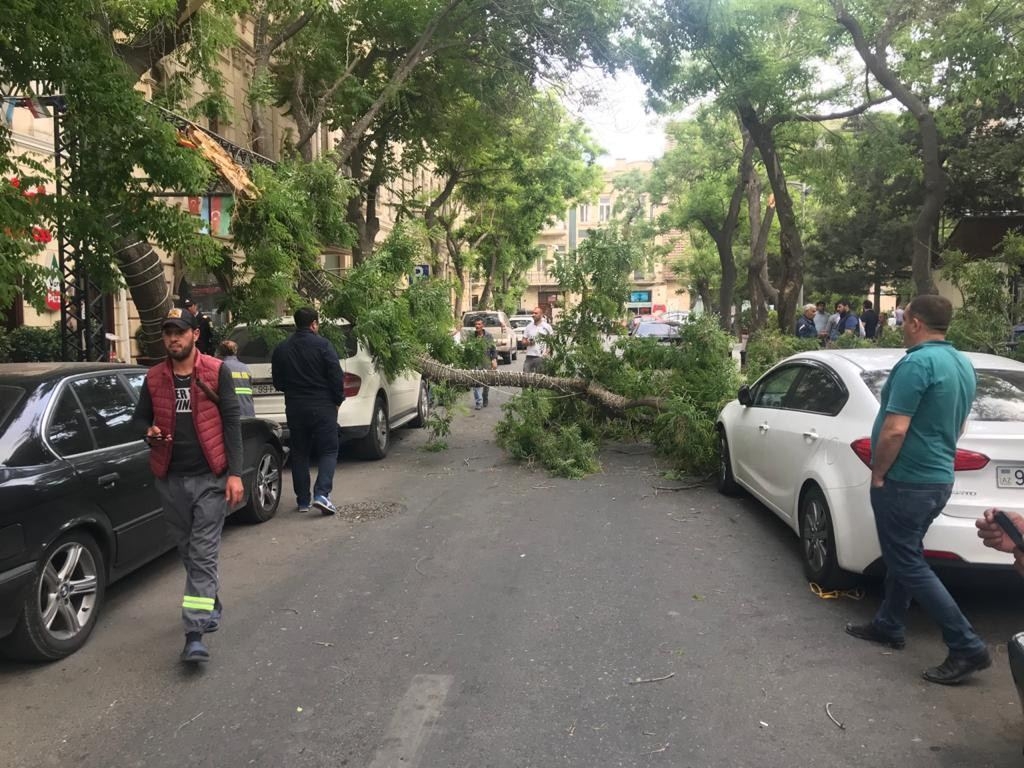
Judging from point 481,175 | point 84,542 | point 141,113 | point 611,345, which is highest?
point 481,175

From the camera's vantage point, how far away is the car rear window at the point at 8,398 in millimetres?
4219

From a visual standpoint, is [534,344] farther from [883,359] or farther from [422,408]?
[883,359]

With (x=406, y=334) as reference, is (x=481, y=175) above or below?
above

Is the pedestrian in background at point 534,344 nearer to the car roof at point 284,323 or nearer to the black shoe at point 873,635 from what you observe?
the car roof at point 284,323

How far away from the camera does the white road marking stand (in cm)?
320

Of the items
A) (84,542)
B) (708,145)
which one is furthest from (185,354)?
(708,145)

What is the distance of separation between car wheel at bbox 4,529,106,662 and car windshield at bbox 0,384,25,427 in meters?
0.72

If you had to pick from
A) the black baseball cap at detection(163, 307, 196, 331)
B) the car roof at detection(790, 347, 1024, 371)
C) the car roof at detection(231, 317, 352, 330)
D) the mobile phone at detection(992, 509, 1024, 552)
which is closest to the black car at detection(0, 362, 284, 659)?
the black baseball cap at detection(163, 307, 196, 331)

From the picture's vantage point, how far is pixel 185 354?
13.6 ft

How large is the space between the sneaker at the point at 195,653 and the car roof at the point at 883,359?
14.5 ft

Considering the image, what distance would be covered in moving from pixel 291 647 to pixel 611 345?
23.4ft

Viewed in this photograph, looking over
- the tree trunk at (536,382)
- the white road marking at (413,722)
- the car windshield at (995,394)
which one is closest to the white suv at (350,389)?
the tree trunk at (536,382)

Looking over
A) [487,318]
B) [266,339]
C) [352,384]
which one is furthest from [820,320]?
[266,339]

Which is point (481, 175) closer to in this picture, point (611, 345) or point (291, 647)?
point (611, 345)
